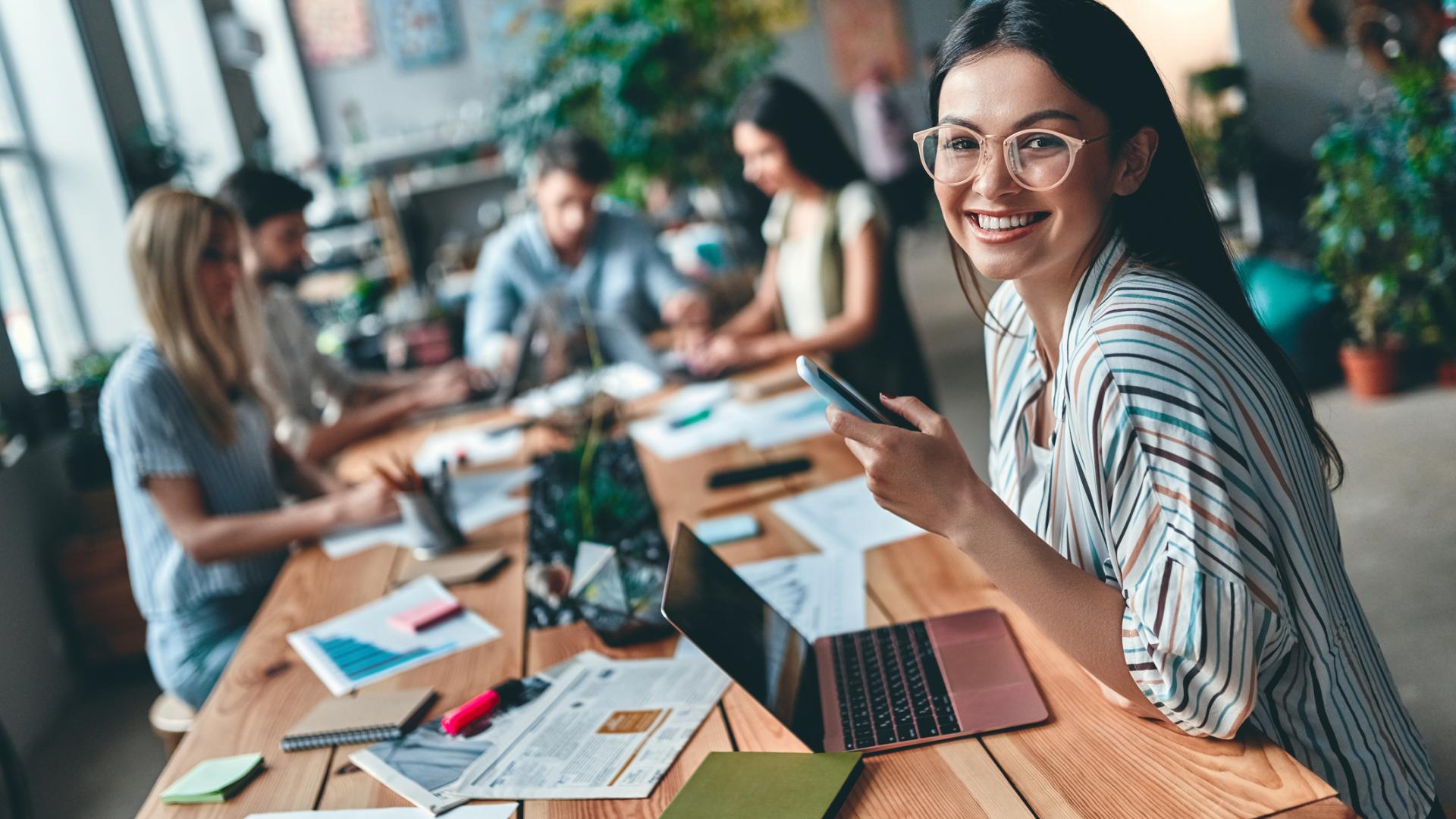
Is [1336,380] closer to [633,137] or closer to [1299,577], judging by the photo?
[633,137]

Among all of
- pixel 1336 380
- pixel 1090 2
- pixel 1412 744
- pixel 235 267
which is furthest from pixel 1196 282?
pixel 1336 380

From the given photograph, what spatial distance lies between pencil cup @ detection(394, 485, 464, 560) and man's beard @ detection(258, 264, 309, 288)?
1333 millimetres

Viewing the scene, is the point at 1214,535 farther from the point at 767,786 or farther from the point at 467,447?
the point at 467,447

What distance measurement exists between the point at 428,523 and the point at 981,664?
3.57 ft

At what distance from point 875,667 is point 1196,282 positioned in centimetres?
54

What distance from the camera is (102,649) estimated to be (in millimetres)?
3291

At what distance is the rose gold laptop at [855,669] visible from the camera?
3.58ft

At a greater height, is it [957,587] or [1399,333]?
[957,587]

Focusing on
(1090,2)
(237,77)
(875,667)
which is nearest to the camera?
(1090,2)

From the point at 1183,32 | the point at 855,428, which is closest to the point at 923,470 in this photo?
the point at 855,428

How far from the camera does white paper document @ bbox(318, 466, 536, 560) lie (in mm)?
2064

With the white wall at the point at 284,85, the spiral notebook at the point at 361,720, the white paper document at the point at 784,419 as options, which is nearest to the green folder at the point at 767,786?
the spiral notebook at the point at 361,720

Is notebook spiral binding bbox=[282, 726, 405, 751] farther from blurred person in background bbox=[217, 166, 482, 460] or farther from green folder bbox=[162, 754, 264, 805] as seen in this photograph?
blurred person in background bbox=[217, 166, 482, 460]

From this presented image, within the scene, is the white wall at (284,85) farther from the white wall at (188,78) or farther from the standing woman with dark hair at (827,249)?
the standing woman with dark hair at (827,249)
